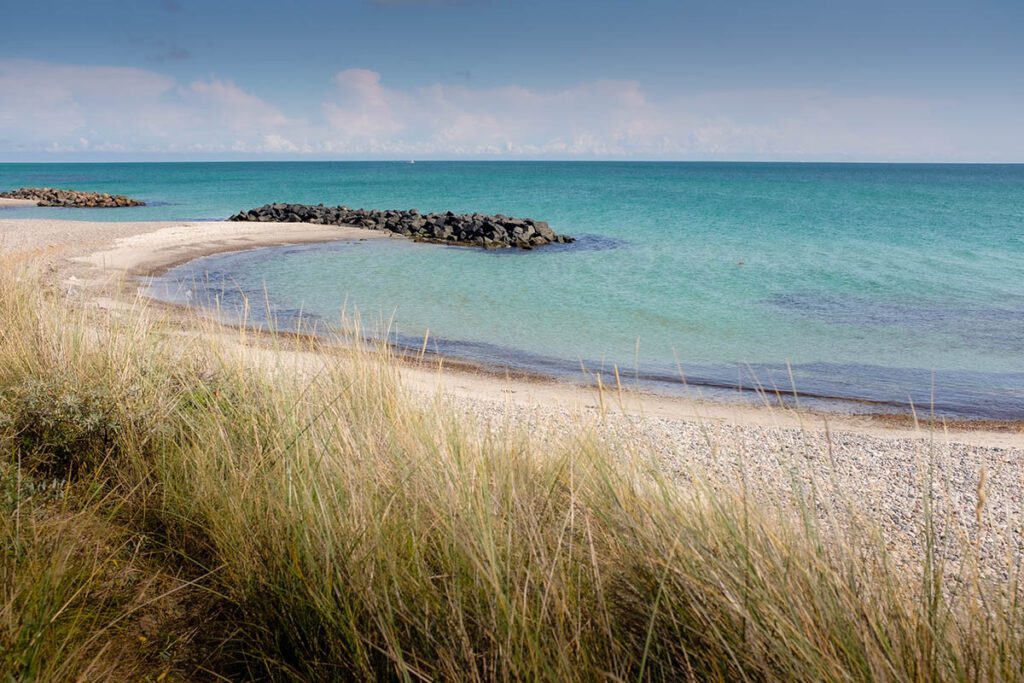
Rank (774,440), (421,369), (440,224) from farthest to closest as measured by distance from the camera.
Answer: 1. (440,224)
2. (421,369)
3. (774,440)

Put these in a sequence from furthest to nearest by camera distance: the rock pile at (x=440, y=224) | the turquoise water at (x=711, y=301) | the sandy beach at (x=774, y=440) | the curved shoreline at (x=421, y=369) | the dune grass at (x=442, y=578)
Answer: the rock pile at (x=440, y=224)
the turquoise water at (x=711, y=301)
the curved shoreline at (x=421, y=369)
the sandy beach at (x=774, y=440)
the dune grass at (x=442, y=578)

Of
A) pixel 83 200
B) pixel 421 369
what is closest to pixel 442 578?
pixel 421 369

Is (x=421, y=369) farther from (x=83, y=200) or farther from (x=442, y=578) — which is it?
(x=83, y=200)

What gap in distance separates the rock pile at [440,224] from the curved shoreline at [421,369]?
1660 mm

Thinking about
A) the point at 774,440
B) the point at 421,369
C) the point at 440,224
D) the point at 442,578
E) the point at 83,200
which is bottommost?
the point at 774,440

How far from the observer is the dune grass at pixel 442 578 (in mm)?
2383

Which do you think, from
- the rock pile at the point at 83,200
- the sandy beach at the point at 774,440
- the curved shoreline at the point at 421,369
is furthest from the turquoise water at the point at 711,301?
the rock pile at the point at 83,200

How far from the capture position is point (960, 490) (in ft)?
22.4

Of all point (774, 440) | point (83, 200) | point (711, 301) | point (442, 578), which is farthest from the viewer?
point (83, 200)

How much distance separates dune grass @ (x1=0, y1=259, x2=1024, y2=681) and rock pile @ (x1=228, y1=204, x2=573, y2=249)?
82.8 feet

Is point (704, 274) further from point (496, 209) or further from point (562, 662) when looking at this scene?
point (496, 209)

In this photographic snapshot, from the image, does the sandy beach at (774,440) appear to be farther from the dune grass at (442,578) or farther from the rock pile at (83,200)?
the rock pile at (83,200)

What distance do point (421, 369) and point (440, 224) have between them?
2332cm

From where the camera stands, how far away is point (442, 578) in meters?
2.77
